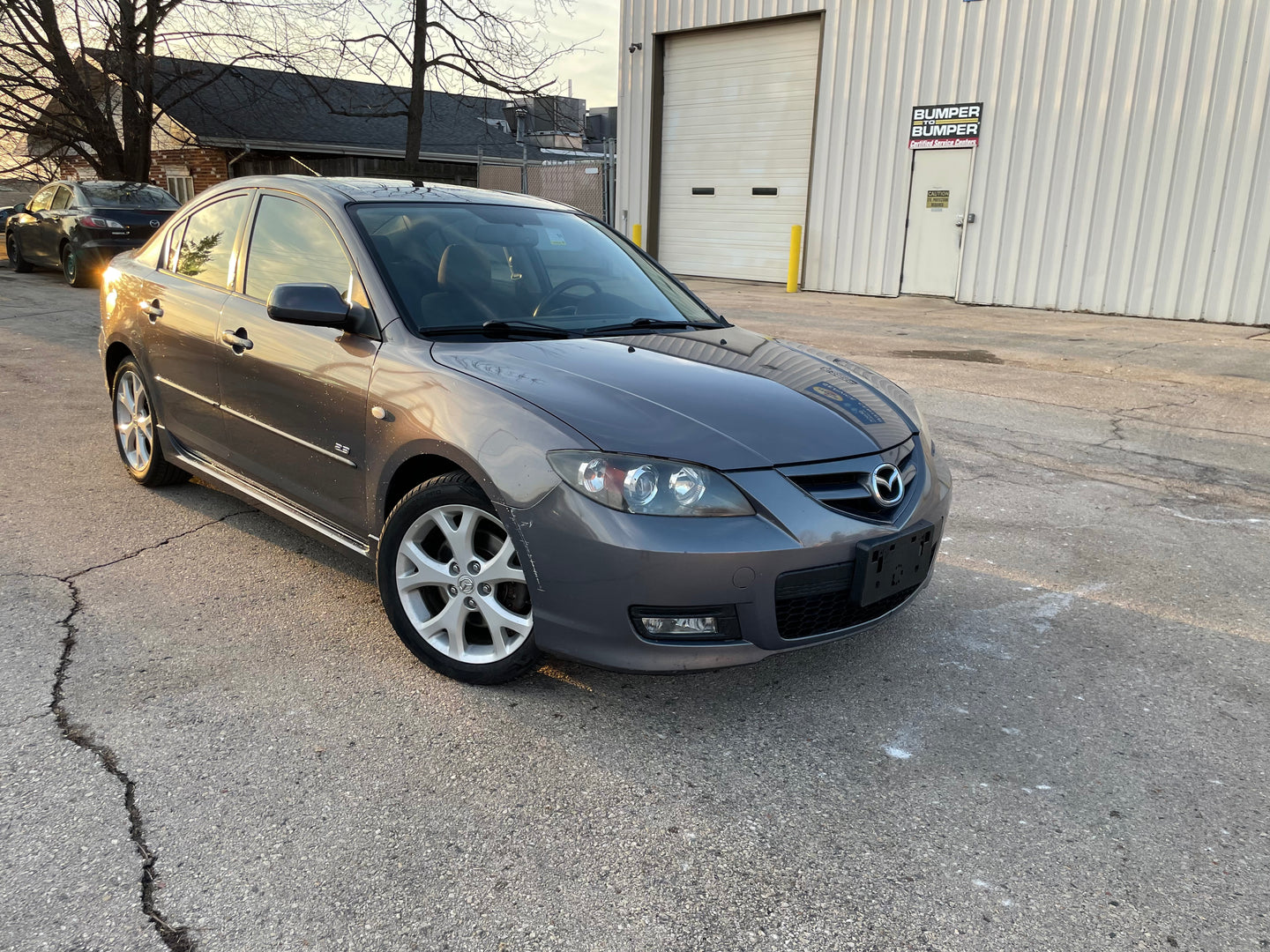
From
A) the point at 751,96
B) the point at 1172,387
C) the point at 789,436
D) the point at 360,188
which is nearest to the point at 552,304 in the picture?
the point at 360,188

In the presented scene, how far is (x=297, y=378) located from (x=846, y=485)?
2.07 metres

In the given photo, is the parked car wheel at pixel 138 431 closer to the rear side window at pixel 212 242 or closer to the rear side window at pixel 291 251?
the rear side window at pixel 212 242

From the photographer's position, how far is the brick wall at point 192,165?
29422 millimetres

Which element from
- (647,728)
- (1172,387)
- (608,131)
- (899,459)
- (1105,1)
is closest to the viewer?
(647,728)

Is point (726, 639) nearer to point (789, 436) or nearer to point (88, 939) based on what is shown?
point (789, 436)

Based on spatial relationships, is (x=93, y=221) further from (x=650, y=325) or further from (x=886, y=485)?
(x=886, y=485)

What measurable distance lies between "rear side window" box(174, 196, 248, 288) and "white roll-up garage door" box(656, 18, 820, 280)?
14114 millimetres

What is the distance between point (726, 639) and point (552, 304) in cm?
163

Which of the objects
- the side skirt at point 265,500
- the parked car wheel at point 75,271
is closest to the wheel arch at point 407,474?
Result: the side skirt at point 265,500

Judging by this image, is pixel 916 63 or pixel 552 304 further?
pixel 916 63

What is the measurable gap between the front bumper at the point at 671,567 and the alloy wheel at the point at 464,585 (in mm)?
165

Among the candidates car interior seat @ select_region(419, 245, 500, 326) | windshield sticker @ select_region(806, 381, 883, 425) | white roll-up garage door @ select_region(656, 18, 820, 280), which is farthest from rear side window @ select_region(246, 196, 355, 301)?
white roll-up garage door @ select_region(656, 18, 820, 280)

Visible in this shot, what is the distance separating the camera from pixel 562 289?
3875mm

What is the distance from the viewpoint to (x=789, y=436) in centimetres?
289
